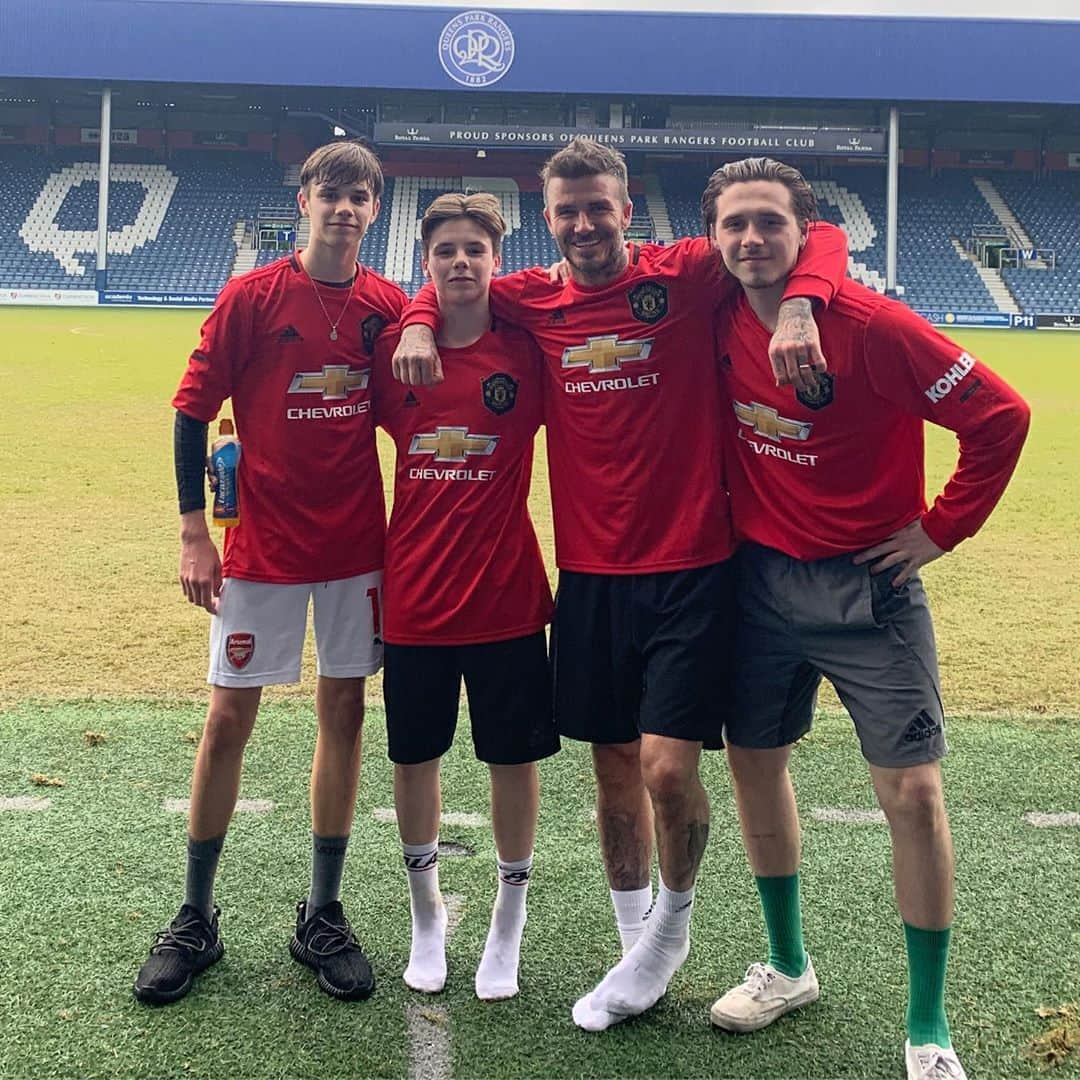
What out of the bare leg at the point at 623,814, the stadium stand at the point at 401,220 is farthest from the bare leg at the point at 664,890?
the stadium stand at the point at 401,220

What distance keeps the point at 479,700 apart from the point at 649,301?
112 centimetres

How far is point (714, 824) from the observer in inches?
150

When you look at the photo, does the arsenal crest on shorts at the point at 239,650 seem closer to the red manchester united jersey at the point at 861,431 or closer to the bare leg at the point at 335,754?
Result: the bare leg at the point at 335,754

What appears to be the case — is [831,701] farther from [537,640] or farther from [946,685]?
[537,640]

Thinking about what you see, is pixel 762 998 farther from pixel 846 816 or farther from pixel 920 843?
pixel 846 816

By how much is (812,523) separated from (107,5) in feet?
127

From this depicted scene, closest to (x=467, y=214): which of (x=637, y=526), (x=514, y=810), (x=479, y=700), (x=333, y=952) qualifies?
(x=637, y=526)

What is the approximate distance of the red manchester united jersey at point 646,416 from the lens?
2732 mm

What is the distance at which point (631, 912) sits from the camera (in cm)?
289

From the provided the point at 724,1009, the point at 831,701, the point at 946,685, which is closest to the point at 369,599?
the point at 724,1009

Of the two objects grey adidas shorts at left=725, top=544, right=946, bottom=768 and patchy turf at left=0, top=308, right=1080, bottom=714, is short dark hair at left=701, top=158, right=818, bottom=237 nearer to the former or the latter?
grey adidas shorts at left=725, top=544, right=946, bottom=768

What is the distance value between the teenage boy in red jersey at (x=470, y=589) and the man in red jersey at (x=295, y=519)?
17 centimetres

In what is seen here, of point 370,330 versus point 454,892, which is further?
point 454,892

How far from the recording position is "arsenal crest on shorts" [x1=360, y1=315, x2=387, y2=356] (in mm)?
3029
